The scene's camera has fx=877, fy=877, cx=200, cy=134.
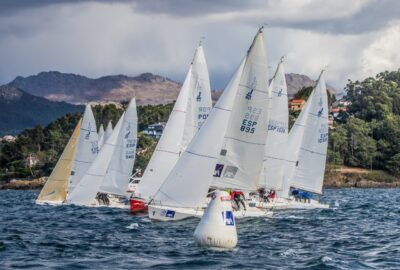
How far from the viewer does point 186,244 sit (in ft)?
119

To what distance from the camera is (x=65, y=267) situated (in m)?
30.2

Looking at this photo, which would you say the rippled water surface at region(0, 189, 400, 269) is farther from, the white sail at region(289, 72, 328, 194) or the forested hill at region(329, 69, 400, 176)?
the forested hill at region(329, 69, 400, 176)

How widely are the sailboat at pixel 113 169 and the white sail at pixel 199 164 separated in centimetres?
2047

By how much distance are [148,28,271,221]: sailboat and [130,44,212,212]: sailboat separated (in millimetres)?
8119

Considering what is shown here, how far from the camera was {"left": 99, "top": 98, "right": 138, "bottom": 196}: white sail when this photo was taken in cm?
6562

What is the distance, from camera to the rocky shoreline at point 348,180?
170 m

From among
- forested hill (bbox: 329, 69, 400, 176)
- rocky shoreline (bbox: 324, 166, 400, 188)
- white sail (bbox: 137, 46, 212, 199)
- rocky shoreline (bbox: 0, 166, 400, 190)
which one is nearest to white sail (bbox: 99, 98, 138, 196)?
white sail (bbox: 137, 46, 212, 199)

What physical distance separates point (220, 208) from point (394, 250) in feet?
24.8

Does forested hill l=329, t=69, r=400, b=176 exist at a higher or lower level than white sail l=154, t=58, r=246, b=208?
higher

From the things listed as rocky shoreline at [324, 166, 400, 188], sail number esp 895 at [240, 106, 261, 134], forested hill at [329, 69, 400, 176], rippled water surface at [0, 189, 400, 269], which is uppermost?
forested hill at [329, 69, 400, 176]

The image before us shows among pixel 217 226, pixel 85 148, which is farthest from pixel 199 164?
pixel 85 148

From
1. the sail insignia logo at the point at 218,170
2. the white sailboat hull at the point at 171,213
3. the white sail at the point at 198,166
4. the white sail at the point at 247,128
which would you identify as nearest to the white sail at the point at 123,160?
the white sailboat hull at the point at 171,213

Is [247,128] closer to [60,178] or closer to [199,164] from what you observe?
[199,164]

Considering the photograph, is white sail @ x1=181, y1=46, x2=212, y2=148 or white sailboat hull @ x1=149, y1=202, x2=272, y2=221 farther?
white sail @ x1=181, y1=46, x2=212, y2=148
